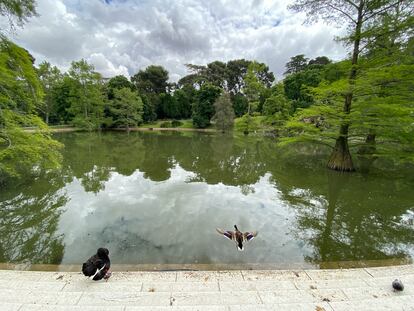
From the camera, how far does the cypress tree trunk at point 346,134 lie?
29.0 ft

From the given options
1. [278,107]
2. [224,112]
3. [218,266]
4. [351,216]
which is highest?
[278,107]

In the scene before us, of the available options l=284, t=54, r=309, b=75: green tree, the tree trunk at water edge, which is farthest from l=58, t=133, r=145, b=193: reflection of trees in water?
l=284, t=54, r=309, b=75: green tree

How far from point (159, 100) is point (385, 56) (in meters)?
33.1

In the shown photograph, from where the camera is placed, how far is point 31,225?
492 cm

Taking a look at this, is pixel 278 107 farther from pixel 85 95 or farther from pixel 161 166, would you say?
pixel 85 95

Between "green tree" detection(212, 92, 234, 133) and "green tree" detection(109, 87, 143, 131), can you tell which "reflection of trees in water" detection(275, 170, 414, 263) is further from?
"green tree" detection(109, 87, 143, 131)

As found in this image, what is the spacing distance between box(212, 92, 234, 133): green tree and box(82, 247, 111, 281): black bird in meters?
26.8

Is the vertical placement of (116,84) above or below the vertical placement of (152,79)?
below

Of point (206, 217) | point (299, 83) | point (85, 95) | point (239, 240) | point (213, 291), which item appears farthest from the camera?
point (299, 83)

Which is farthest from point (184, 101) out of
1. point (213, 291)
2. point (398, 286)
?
point (398, 286)

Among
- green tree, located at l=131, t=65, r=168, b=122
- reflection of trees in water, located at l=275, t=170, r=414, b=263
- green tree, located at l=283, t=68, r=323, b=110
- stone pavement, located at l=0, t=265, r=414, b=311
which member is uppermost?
green tree, located at l=131, t=65, r=168, b=122

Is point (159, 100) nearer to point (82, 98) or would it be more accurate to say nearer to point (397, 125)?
point (82, 98)

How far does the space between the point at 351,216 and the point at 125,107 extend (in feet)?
95.6

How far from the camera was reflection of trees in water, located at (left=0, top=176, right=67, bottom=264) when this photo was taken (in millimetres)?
3889
